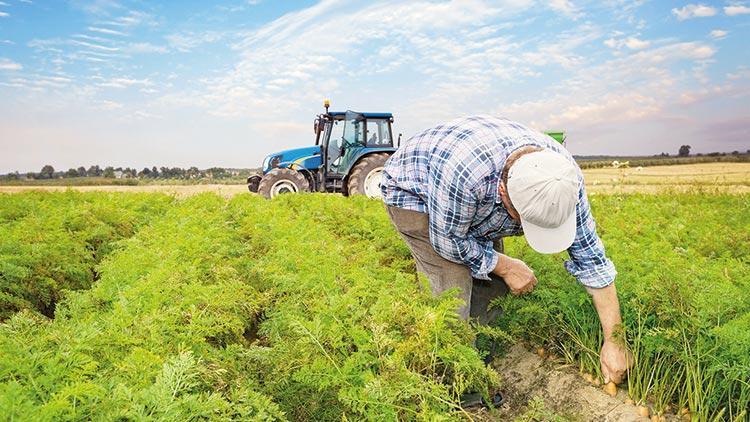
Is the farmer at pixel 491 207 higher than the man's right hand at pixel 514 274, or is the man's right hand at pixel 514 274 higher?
the farmer at pixel 491 207

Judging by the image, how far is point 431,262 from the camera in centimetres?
A: 452

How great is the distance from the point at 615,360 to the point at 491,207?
1.38 meters

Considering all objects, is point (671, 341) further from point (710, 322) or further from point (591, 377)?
point (591, 377)

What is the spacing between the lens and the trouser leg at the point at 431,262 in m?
4.42

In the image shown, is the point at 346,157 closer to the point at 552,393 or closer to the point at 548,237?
the point at 552,393

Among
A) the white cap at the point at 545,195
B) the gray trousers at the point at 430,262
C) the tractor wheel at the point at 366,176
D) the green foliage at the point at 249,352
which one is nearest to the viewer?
the green foliage at the point at 249,352

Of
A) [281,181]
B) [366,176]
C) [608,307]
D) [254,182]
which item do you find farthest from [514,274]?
[254,182]

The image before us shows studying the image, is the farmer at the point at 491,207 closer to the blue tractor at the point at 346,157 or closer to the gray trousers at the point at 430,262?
the gray trousers at the point at 430,262

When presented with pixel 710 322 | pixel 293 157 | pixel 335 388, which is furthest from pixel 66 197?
pixel 710 322

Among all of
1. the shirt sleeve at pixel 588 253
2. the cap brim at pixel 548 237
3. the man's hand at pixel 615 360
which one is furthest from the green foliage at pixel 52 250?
the man's hand at pixel 615 360

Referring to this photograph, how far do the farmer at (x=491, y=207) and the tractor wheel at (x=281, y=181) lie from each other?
11.8 metres

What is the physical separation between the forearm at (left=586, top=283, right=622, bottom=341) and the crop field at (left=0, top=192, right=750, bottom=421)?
125 millimetres

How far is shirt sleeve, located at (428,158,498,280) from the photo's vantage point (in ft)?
12.5

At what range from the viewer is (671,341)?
392cm
